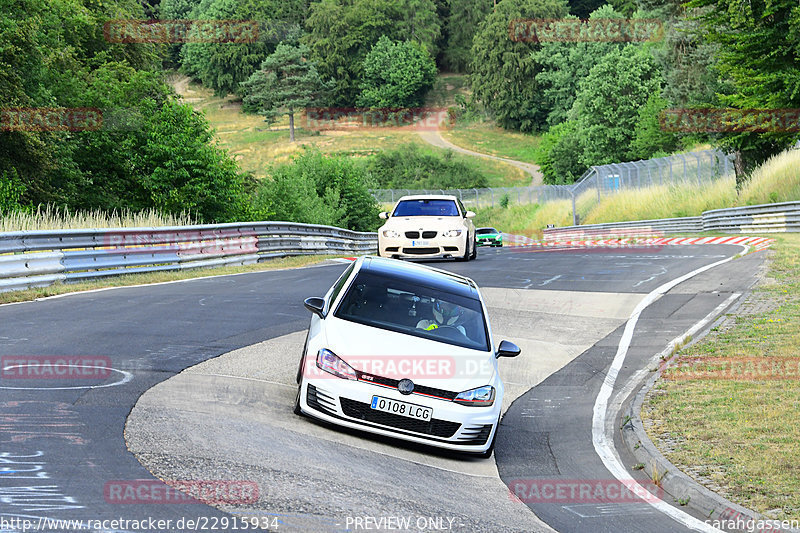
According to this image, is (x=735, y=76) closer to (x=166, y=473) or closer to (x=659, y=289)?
(x=659, y=289)

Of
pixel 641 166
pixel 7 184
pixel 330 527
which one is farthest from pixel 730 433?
pixel 641 166

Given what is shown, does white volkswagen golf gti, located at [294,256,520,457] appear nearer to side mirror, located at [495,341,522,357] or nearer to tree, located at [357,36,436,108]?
side mirror, located at [495,341,522,357]

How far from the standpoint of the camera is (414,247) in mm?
22359

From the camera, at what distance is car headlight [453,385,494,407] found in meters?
8.09

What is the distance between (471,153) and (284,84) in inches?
1112

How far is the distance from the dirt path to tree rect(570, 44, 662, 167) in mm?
24128

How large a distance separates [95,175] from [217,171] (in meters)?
5.99

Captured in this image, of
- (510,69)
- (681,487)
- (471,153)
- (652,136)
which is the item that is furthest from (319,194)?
(510,69)

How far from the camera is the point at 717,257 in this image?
24547mm

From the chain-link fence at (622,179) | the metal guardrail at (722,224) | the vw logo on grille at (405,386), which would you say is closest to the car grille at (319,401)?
the vw logo on grille at (405,386)

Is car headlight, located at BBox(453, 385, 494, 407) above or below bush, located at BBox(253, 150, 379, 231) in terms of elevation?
above

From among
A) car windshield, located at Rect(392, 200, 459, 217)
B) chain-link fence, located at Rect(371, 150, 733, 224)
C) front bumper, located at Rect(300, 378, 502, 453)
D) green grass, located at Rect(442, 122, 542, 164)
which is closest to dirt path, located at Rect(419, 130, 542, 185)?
green grass, located at Rect(442, 122, 542, 164)

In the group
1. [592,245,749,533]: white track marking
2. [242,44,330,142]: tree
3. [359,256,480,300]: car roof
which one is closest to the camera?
[592,245,749,533]: white track marking

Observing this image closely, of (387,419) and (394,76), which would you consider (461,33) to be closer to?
(394,76)
